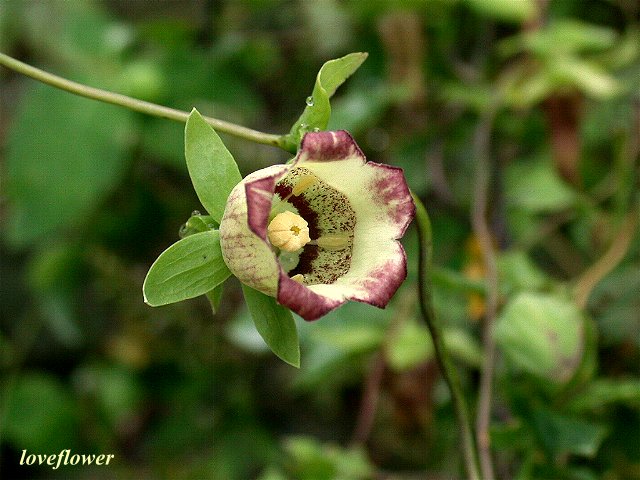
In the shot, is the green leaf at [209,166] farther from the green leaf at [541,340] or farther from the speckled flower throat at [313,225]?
the green leaf at [541,340]

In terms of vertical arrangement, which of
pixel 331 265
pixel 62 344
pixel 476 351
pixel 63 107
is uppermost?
pixel 331 265

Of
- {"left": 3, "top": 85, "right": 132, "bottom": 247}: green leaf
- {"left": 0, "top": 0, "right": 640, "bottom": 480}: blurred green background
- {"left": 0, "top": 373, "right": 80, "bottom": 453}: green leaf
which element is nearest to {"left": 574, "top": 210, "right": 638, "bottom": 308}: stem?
→ {"left": 0, "top": 0, "right": 640, "bottom": 480}: blurred green background

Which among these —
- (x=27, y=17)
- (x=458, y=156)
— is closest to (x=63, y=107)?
(x=27, y=17)

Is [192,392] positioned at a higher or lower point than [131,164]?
lower

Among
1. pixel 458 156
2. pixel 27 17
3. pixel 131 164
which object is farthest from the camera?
pixel 27 17

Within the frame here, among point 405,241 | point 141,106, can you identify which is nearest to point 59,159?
point 405,241

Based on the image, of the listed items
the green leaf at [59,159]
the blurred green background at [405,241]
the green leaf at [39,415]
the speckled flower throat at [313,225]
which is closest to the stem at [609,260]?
the blurred green background at [405,241]

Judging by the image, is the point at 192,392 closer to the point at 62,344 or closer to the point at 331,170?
Answer: the point at 62,344
